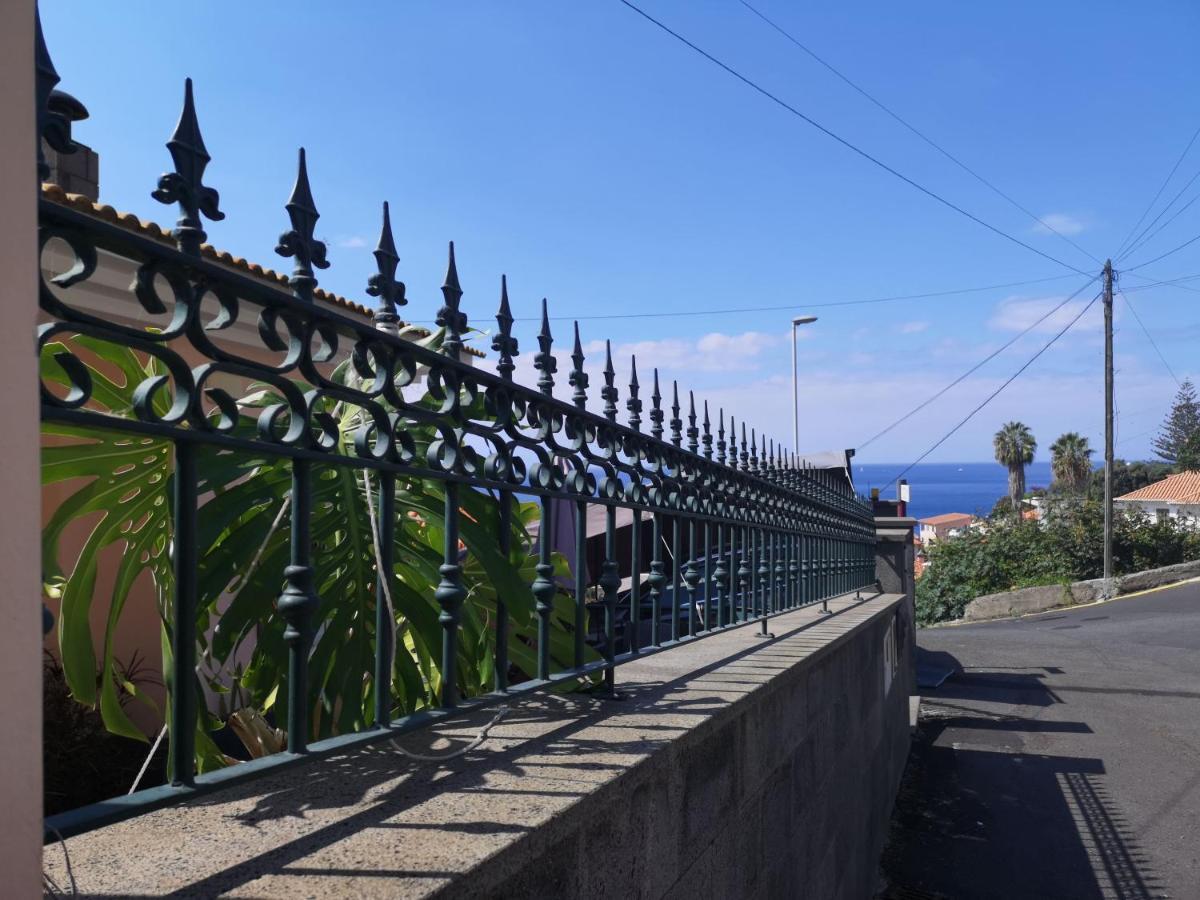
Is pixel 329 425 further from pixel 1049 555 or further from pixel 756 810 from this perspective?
pixel 1049 555

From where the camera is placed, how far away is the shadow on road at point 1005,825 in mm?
5562

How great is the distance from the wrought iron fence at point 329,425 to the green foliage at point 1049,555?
25758 mm

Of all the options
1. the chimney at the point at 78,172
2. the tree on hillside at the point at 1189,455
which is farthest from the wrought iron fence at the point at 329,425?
the tree on hillside at the point at 1189,455

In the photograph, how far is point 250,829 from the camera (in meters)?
1.44

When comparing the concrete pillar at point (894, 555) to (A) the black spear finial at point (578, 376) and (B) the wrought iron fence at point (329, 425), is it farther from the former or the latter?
(A) the black spear finial at point (578, 376)

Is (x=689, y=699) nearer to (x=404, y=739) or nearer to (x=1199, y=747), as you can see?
(x=404, y=739)

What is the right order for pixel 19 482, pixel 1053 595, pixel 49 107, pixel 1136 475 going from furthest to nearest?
pixel 1136 475 < pixel 1053 595 < pixel 49 107 < pixel 19 482

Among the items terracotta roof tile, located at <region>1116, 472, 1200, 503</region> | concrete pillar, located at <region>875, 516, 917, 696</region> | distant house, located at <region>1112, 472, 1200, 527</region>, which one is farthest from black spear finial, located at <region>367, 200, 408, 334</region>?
terracotta roof tile, located at <region>1116, 472, 1200, 503</region>

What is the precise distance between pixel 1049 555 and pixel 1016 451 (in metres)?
33.3

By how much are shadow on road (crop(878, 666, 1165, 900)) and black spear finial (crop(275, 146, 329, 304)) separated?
5299 millimetres

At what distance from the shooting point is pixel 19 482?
916mm

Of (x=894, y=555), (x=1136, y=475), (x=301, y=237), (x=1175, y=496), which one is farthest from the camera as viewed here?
(x=1136, y=475)

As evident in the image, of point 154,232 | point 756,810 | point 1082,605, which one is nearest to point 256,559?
point 756,810

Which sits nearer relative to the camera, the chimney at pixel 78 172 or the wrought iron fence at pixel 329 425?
the wrought iron fence at pixel 329 425
